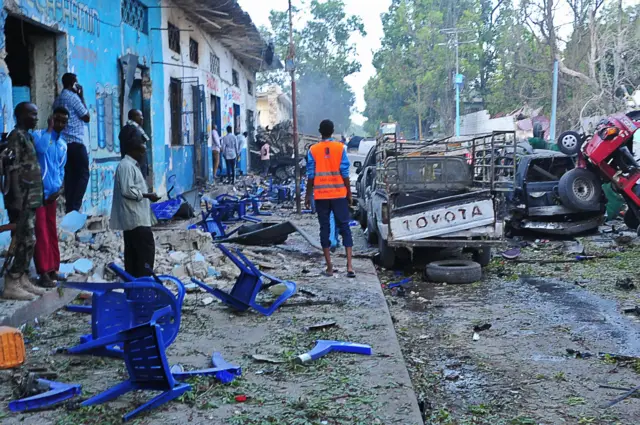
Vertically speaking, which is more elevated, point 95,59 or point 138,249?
point 95,59

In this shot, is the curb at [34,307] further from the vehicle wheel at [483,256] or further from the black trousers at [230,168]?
the black trousers at [230,168]

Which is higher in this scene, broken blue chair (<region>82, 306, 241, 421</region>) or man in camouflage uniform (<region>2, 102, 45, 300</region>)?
man in camouflage uniform (<region>2, 102, 45, 300</region>)

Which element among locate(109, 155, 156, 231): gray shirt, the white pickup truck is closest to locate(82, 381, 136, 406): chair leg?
locate(109, 155, 156, 231): gray shirt

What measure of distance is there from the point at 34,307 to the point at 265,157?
65.4 ft

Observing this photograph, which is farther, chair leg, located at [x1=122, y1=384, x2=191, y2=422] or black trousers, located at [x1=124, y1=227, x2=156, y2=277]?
black trousers, located at [x1=124, y1=227, x2=156, y2=277]

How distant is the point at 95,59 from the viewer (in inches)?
392

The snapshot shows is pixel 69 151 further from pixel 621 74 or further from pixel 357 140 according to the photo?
pixel 357 140

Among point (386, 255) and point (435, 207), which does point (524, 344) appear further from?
point (386, 255)

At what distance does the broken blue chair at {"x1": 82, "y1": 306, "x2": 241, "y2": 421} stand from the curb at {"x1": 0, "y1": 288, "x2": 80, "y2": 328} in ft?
5.77

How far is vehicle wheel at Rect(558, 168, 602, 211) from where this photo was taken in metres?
11.0

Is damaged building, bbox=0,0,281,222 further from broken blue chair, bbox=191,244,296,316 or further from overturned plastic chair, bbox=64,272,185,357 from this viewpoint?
overturned plastic chair, bbox=64,272,185,357

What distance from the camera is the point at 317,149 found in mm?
7707

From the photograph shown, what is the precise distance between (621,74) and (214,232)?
24668 mm

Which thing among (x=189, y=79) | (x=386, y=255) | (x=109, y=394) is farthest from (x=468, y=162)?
(x=189, y=79)
